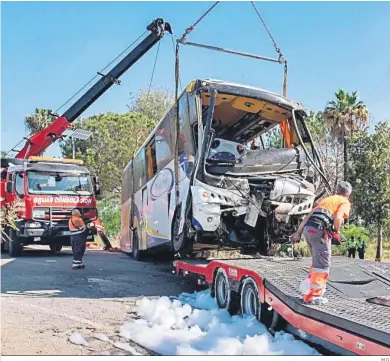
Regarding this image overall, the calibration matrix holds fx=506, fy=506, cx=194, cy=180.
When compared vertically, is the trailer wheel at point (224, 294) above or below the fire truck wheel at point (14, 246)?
above

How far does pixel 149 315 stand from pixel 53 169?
9.25 meters

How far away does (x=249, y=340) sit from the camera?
4.66 m

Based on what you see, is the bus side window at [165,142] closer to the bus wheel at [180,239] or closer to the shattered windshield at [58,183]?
the bus wheel at [180,239]

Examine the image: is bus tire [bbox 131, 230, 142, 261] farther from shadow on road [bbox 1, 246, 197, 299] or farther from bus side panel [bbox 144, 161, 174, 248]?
bus side panel [bbox 144, 161, 174, 248]

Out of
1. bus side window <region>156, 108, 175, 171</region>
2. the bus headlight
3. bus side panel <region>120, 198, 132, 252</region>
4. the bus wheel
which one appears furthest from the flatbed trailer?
the bus headlight

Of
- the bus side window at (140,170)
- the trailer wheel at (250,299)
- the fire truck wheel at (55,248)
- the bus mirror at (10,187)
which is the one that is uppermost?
the bus side window at (140,170)

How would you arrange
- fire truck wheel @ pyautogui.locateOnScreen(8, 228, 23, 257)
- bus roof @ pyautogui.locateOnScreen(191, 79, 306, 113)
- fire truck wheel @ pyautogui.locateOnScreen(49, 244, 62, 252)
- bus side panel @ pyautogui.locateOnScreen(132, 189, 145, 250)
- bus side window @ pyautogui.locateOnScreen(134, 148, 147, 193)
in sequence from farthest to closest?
fire truck wheel @ pyautogui.locateOnScreen(49, 244, 62, 252) → fire truck wheel @ pyautogui.locateOnScreen(8, 228, 23, 257) → bus side panel @ pyautogui.locateOnScreen(132, 189, 145, 250) → bus side window @ pyautogui.locateOnScreen(134, 148, 147, 193) → bus roof @ pyautogui.locateOnScreen(191, 79, 306, 113)

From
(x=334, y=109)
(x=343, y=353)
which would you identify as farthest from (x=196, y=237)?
(x=334, y=109)

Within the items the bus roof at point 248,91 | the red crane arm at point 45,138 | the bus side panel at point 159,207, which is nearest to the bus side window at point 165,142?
the bus side panel at point 159,207

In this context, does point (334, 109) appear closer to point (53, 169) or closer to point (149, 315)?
point (53, 169)

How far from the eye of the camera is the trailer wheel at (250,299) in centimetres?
570

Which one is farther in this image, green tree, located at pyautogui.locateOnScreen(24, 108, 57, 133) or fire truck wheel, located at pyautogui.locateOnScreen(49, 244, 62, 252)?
green tree, located at pyautogui.locateOnScreen(24, 108, 57, 133)

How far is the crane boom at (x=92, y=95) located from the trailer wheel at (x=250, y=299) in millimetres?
9366

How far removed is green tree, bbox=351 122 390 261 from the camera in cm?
2117
